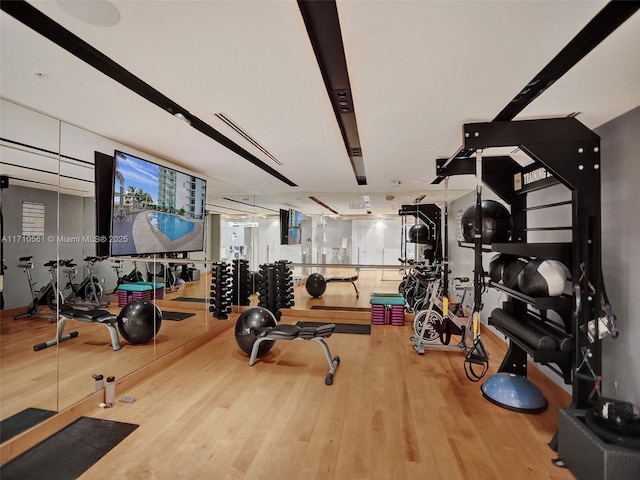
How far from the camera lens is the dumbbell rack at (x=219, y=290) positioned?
514cm

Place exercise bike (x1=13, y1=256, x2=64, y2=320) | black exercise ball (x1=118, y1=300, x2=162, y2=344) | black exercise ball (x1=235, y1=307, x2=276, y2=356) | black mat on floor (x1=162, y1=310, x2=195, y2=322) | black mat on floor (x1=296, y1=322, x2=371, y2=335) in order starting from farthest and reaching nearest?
1. black mat on floor (x1=296, y1=322, x2=371, y2=335)
2. black mat on floor (x1=162, y1=310, x2=195, y2=322)
3. black exercise ball (x1=235, y1=307, x2=276, y2=356)
4. black exercise ball (x1=118, y1=300, x2=162, y2=344)
5. exercise bike (x1=13, y1=256, x2=64, y2=320)

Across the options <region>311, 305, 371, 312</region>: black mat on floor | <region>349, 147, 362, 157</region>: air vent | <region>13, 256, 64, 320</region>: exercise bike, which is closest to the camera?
<region>13, 256, 64, 320</region>: exercise bike

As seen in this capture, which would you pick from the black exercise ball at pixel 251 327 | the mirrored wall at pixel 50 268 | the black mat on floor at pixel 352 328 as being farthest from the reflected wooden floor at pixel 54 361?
the black mat on floor at pixel 352 328

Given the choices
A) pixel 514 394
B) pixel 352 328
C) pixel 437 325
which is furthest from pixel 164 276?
pixel 514 394

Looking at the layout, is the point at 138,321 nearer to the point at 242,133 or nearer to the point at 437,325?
the point at 242,133

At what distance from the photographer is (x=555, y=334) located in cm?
251

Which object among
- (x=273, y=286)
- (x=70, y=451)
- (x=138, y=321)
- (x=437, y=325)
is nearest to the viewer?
(x=70, y=451)

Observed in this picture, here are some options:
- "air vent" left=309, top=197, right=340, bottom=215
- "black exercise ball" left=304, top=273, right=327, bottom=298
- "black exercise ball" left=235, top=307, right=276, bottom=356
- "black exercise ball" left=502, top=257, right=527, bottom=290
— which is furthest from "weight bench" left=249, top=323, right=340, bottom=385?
"air vent" left=309, top=197, right=340, bottom=215

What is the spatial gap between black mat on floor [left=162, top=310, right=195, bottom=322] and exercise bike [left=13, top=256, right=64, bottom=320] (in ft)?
5.39

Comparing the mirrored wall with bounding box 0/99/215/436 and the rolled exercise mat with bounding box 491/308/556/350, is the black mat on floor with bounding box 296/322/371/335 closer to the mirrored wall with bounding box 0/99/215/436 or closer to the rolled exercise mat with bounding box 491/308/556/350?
A: the rolled exercise mat with bounding box 491/308/556/350

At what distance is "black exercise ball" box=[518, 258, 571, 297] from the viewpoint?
2.31m

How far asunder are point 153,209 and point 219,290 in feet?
6.85

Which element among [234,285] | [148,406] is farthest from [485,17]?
[234,285]

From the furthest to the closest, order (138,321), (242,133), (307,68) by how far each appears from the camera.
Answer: (138,321) → (242,133) → (307,68)
